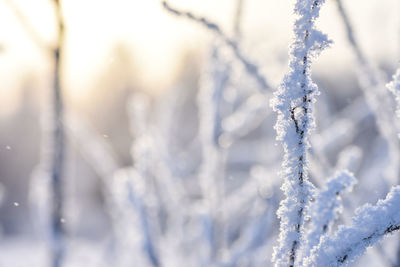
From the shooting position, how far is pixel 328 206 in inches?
25.4

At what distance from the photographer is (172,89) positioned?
2.25 meters

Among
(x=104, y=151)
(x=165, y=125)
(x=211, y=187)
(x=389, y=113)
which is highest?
(x=165, y=125)

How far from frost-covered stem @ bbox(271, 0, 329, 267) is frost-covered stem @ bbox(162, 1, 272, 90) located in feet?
0.79

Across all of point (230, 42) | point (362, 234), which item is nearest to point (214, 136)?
point (230, 42)

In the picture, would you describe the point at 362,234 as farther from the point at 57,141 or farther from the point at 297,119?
the point at 57,141

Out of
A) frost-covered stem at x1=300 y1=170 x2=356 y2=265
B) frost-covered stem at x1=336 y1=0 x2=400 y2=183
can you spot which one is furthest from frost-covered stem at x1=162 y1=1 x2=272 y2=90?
frost-covered stem at x1=300 y1=170 x2=356 y2=265

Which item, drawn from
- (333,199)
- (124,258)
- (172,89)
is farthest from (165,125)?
(333,199)

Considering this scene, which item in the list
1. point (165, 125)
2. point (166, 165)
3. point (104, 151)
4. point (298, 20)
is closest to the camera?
point (298, 20)

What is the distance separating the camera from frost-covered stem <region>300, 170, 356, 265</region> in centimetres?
64

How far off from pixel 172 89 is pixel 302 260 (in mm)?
1706

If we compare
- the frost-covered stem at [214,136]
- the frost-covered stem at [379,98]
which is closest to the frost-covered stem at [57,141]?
the frost-covered stem at [214,136]

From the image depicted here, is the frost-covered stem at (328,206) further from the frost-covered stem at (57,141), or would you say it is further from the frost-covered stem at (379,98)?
the frost-covered stem at (57,141)

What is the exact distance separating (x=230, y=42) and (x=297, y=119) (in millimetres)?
403

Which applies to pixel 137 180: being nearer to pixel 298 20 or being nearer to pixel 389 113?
pixel 389 113
